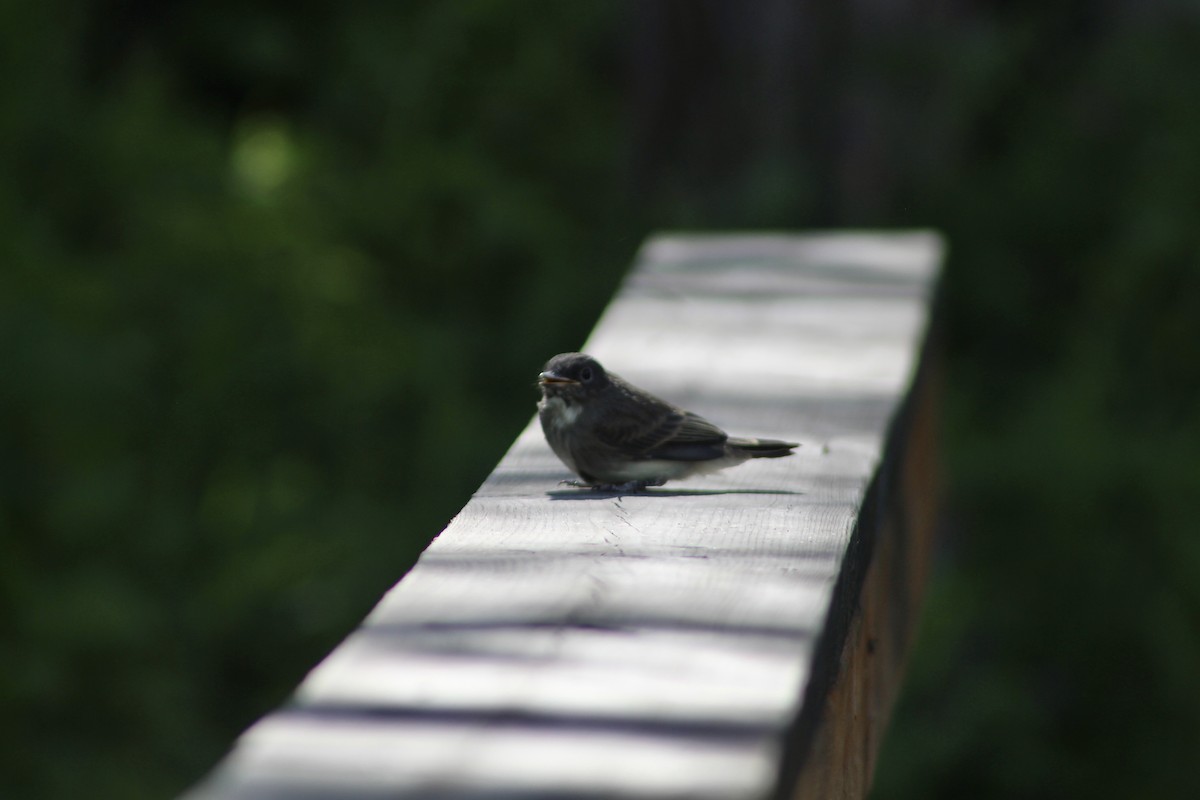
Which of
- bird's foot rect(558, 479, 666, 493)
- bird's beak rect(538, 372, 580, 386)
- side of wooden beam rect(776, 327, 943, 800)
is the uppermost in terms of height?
bird's beak rect(538, 372, 580, 386)

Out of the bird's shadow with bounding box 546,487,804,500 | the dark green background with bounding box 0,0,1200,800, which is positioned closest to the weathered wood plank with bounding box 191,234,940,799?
the bird's shadow with bounding box 546,487,804,500

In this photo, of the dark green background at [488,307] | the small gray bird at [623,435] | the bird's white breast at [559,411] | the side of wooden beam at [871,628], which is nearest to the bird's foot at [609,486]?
the small gray bird at [623,435]

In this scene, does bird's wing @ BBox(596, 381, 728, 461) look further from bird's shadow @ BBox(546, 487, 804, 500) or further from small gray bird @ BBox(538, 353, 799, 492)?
bird's shadow @ BBox(546, 487, 804, 500)

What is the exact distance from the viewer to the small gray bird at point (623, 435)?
117 inches

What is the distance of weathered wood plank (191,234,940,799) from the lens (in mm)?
1433

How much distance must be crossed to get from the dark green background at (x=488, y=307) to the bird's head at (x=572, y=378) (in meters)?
2.56

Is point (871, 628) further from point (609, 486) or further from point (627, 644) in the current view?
point (627, 644)

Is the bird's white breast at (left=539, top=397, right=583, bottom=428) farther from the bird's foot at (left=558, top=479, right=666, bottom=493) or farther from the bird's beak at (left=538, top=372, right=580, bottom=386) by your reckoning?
the bird's foot at (left=558, top=479, right=666, bottom=493)

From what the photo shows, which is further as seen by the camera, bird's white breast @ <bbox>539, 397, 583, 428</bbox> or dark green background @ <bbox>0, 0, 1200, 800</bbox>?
dark green background @ <bbox>0, 0, 1200, 800</bbox>


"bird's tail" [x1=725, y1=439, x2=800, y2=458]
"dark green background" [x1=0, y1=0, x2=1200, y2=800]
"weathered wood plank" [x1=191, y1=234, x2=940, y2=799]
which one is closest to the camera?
"weathered wood plank" [x1=191, y1=234, x2=940, y2=799]

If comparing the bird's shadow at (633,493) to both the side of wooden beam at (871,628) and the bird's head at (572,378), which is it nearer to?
the side of wooden beam at (871,628)

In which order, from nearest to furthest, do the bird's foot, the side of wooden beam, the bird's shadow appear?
the side of wooden beam → the bird's shadow → the bird's foot

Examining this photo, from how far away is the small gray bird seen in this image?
9.72 ft

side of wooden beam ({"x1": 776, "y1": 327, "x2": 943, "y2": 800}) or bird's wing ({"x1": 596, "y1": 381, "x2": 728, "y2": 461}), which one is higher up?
bird's wing ({"x1": 596, "y1": 381, "x2": 728, "y2": 461})
